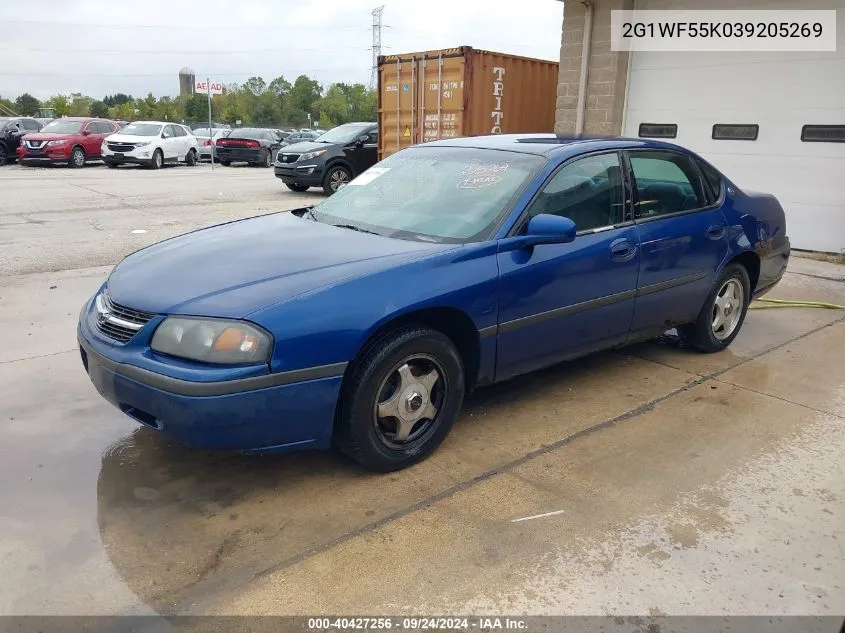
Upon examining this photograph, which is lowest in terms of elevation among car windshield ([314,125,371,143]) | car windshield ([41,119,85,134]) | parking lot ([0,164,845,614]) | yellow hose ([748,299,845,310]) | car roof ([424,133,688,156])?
parking lot ([0,164,845,614])

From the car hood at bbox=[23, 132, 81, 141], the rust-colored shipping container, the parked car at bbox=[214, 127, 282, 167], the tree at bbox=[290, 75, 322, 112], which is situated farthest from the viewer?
the tree at bbox=[290, 75, 322, 112]

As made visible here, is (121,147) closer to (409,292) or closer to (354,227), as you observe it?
(354,227)

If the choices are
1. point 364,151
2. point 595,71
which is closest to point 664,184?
point 595,71

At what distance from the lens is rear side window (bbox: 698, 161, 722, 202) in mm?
4941

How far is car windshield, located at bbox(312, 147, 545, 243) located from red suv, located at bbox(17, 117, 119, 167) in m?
20.0

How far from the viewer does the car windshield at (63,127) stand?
21.9 meters

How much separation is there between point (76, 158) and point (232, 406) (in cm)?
2227

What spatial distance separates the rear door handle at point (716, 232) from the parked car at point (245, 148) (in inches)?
876

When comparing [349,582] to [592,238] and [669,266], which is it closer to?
[592,238]

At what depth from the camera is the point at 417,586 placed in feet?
8.50

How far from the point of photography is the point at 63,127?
22.2 m

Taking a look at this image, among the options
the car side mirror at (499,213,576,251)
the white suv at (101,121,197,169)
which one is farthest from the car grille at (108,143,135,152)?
the car side mirror at (499,213,576,251)

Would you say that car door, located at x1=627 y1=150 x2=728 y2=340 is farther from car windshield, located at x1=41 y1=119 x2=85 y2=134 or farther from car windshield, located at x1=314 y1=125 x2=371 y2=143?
car windshield, located at x1=41 y1=119 x2=85 y2=134

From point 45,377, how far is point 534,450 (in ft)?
10.1
